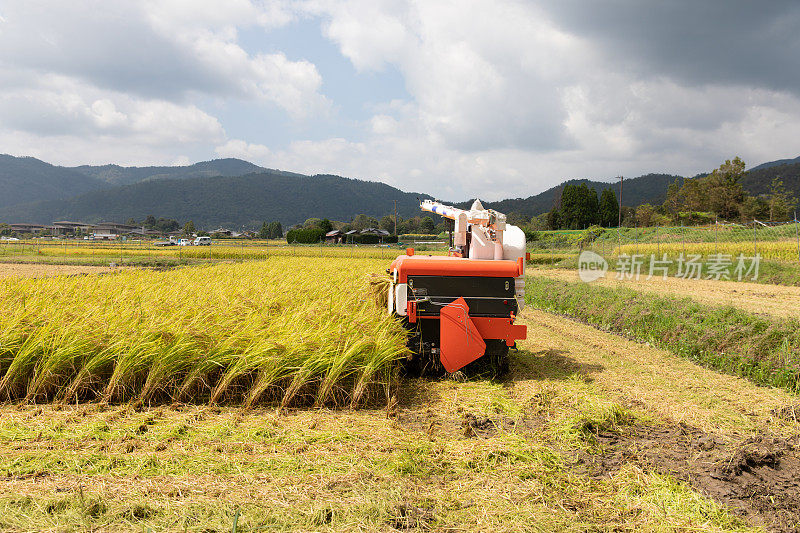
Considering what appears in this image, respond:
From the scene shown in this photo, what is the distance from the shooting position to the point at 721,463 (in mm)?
3602

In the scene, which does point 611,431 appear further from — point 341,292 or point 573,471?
point 341,292

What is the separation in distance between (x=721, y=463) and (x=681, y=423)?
0.91 metres

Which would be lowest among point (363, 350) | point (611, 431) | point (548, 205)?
point (611, 431)

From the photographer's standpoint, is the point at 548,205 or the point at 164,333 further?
the point at 548,205

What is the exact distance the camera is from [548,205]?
403 feet

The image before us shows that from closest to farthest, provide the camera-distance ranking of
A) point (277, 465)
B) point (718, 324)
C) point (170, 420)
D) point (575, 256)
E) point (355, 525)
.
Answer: point (355, 525)
point (277, 465)
point (170, 420)
point (718, 324)
point (575, 256)

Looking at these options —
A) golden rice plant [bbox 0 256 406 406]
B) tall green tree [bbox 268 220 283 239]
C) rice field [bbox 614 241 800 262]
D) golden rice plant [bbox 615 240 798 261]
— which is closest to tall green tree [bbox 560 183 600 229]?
golden rice plant [bbox 615 240 798 261]

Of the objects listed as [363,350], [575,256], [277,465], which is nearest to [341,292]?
[363,350]

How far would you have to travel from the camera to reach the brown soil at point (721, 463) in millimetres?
3068

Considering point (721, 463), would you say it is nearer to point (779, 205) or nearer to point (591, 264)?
point (591, 264)

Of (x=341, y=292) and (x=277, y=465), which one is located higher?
(x=341, y=292)

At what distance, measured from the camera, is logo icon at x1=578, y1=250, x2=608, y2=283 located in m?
26.3

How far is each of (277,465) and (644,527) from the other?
7.94 ft

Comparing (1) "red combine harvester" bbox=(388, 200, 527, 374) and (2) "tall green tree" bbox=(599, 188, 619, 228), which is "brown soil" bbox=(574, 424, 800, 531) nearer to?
(1) "red combine harvester" bbox=(388, 200, 527, 374)
